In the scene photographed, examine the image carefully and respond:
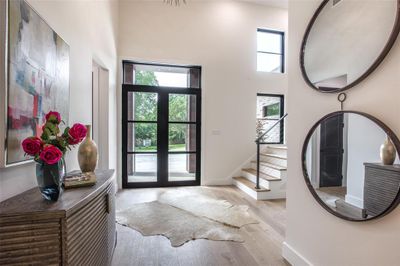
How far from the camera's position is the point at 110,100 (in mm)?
3508

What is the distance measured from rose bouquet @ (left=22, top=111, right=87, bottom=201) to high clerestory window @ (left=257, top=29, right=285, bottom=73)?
450 cm

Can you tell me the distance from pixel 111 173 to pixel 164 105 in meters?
2.56

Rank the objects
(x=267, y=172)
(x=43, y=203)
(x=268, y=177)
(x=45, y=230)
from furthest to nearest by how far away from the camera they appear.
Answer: (x=267, y=172)
(x=268, y=177)
(x=43, y=203)
(x=45, y=230)

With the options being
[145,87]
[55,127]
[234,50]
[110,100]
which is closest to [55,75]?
[55,127]

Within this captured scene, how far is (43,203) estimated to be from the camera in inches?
39.4

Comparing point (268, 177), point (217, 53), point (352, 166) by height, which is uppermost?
point (217, 53)

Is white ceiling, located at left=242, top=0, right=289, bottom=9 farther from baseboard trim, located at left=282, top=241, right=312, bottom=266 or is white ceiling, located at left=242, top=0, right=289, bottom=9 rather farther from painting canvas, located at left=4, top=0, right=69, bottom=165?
baseboard trim, located at left=282, top=241, right=312, bottom=266

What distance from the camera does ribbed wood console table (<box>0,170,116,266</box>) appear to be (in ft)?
2.79

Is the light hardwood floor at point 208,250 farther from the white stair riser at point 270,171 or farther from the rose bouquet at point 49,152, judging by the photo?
the rose bouquet at point 49,152

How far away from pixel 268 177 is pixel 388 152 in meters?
2.82

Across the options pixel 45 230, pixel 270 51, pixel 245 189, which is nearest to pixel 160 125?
pixel 245 189

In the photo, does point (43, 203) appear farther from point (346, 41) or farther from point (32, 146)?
point (346, 41)

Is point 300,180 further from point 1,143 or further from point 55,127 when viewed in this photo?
point 1,143

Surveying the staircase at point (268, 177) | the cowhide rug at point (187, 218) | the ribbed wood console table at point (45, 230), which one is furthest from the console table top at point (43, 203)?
the staircase at point (268, 177)
